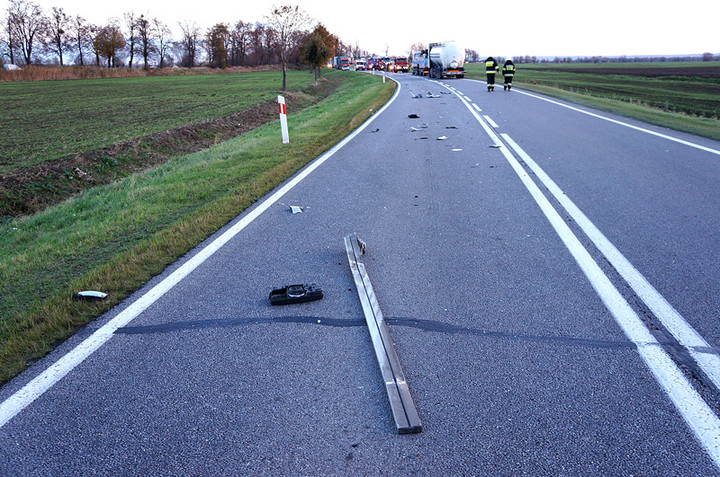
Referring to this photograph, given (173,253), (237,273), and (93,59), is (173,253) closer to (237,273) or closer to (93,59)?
(237,273)

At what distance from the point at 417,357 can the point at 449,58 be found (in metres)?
45.9

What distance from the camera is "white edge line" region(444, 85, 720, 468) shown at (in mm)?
2682

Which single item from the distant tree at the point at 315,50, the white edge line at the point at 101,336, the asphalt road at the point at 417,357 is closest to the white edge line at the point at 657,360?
the asphalt road at the point at 417,357

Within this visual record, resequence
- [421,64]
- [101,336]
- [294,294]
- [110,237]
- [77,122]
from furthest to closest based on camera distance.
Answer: [421,64], [77,122], [110,237], [294,294], [101,336]

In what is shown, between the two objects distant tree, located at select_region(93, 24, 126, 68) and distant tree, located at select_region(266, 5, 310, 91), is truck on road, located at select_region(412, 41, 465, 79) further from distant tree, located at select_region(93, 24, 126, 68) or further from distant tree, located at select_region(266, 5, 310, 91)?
distant tree, located at select_region(93, 24, 126, 68)

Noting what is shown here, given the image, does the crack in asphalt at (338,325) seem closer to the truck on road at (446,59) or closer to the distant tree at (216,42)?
the truck on road at (446,59)

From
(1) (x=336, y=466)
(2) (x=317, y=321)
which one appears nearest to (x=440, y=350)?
(2) (x=317, y=321)

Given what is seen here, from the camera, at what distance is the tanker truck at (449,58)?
4544 cm

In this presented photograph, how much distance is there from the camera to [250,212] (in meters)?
6.95

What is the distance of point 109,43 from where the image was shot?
10331cm

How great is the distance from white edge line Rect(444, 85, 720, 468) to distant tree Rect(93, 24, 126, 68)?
117 m

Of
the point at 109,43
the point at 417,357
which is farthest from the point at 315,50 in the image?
the point at 109,43

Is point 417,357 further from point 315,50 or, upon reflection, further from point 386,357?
point 315,50

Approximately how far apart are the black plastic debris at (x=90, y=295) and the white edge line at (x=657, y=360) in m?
4.08
